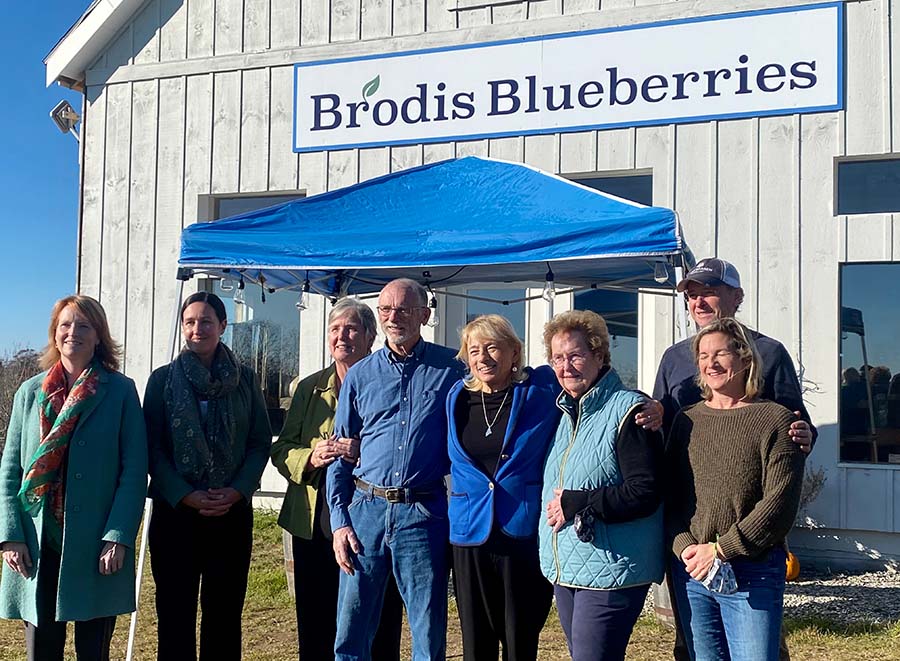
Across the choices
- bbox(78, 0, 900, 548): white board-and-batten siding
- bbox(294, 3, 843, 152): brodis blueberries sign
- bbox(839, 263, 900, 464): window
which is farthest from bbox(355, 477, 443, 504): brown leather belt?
bbox(294, 3, 843, 152): brodis blueberries sign

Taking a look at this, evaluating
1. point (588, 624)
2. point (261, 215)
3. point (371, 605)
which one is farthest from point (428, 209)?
point (588, 624)

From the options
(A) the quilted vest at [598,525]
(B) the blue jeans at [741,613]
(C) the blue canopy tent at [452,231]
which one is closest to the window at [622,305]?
(C) the blue canopy tent at [452,231]

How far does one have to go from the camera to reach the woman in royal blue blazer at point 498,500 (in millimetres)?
2850

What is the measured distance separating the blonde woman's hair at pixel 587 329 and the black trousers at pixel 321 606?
1270mm

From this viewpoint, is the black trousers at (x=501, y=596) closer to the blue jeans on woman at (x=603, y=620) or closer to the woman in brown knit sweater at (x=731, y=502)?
the blue jeans on woman at (x=603, y=620)

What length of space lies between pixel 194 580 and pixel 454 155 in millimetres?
4415

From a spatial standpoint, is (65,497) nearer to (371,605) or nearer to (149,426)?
(149,426)

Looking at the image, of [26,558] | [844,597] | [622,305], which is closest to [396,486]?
[26,558]

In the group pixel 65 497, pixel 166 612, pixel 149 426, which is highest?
pixel 149 426

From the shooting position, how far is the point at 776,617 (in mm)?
2531

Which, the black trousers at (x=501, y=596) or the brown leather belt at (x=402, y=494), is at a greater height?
the brown leather belt at (x=402, y=494)

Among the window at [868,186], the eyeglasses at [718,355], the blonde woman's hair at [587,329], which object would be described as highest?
the window at [868,186]

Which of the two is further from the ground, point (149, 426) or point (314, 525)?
point (149, 426)

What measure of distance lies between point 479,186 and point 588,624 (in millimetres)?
2606
